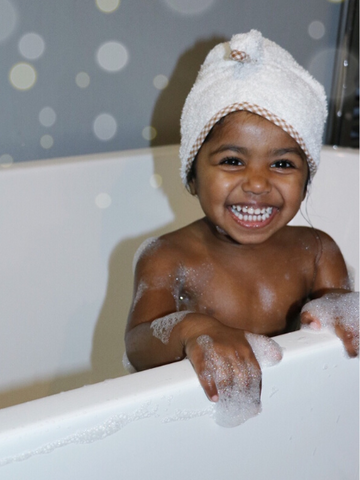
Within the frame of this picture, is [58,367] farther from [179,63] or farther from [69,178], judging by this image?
[179,63]

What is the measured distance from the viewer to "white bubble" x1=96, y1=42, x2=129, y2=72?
60.4 inches

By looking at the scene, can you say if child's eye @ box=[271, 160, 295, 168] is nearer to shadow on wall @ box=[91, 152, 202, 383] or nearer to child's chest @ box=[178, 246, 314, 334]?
child's chest @ box=[178, 246, 314, 334]

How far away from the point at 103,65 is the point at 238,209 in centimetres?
71

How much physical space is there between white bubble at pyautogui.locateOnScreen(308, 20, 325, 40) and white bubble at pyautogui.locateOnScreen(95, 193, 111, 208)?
868 millimetres

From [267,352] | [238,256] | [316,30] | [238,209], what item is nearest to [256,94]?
[238,209]

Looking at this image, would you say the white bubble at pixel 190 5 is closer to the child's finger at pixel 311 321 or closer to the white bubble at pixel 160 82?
the white bubble at pixel 160 82

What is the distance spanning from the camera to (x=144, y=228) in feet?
5.23

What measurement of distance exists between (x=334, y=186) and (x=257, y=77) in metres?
0.77

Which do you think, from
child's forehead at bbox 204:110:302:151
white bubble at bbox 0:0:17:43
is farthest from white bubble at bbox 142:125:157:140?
child's forehead at bbox 204:110:302:151

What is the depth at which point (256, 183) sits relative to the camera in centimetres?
96

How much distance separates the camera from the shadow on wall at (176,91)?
1673mm

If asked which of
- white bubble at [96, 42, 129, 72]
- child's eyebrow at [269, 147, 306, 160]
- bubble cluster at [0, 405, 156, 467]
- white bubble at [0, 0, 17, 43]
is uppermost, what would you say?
white bubble at [0, 0, 17, 43]

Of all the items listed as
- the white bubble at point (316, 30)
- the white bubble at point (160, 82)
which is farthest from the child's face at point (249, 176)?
the white bubble at point (316, 30)

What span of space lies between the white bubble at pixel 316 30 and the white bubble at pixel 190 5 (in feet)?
1.30
